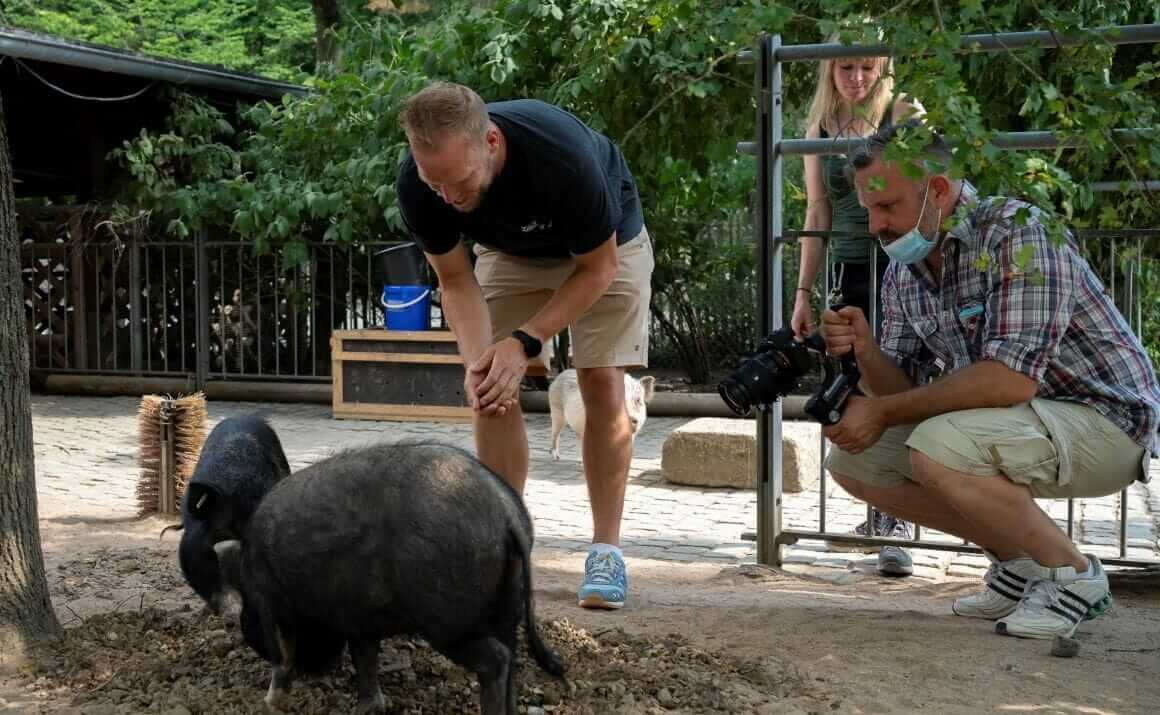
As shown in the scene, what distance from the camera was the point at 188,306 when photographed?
13.8m

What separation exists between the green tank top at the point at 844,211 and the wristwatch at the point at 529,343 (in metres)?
1.93

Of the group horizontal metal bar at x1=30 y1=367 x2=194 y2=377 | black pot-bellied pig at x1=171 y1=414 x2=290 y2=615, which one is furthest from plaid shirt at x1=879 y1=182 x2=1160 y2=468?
horizontal metal bar at x1=30 y1=367 x2=194 y2=377

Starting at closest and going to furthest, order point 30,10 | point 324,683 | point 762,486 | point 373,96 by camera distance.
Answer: point 324,683 < point 762,486 < point 373,96 < point 30,10

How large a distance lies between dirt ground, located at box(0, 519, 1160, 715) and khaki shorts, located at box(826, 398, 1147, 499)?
51cm

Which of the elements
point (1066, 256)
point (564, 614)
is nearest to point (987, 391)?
point (1066, 256)

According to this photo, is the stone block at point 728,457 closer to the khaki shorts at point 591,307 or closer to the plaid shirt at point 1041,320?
the khaki shorts at point 591,307

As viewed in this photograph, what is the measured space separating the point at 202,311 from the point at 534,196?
9653 mm

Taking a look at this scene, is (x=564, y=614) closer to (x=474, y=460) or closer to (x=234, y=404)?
(x=474, y=460)

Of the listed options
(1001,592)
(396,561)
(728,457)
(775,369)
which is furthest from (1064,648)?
(728,457)

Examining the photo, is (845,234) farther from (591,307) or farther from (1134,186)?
(1134,186)

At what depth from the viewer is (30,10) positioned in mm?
23031

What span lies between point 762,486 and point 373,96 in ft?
24.4

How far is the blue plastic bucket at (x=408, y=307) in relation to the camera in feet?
37.3

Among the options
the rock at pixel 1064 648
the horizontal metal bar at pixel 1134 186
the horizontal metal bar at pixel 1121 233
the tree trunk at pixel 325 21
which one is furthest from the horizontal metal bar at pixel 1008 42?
the tree trunk at pixel 325 21
